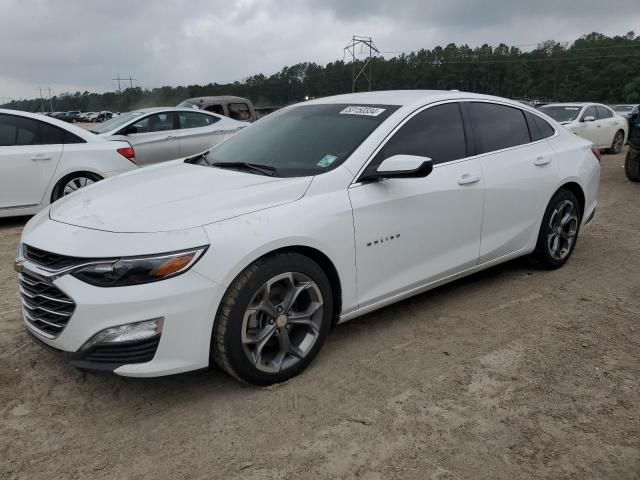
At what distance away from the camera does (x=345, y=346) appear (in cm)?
350

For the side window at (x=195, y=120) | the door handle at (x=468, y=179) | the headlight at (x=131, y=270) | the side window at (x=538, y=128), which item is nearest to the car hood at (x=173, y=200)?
the headlight at (x=131, y=270)

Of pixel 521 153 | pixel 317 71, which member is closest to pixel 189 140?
pixel 521 153

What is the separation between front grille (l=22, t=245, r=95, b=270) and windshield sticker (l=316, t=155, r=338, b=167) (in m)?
1.44

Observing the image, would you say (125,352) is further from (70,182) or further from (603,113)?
(603,113)

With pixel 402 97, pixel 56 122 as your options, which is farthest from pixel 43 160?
pixel 402 97

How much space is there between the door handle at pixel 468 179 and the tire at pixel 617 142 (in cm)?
1320

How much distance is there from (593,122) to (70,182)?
12.5 meters

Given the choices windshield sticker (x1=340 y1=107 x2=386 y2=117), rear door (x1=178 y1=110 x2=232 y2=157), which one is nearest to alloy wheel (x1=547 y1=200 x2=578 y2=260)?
windshield sticker (x1=340 y1=107 x2=386 y2=117)

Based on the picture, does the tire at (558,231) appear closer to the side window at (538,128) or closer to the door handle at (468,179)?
the side window at (538,128)

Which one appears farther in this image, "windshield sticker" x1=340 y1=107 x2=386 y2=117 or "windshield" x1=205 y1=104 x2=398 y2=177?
"windshield sticker" x1=340 y1=107 x2=386 y2=117

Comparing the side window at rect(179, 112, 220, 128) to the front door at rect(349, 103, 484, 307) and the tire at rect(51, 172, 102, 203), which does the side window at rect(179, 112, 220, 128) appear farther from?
the front door at rect(349, 103, 484, 307)

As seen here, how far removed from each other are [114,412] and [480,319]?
2.47 meters

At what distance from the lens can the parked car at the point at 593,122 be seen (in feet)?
44.5

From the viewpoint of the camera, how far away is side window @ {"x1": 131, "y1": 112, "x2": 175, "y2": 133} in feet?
32.1
